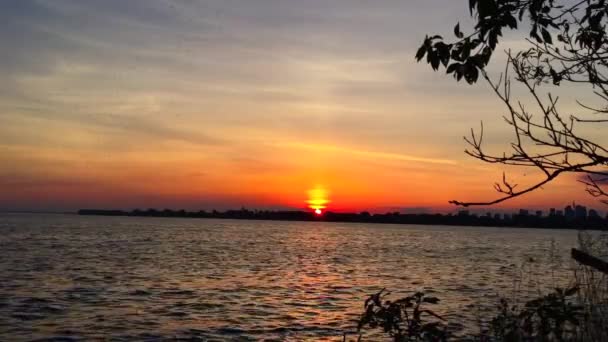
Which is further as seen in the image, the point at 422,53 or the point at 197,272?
the point at 197,272

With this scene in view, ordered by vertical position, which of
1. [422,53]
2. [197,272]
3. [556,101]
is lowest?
[197,272]

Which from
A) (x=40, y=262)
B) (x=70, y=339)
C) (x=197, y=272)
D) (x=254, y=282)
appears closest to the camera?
(x=70, y=339)

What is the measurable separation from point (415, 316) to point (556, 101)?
18.3ft

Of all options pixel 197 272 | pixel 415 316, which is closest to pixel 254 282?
pixel 197 272

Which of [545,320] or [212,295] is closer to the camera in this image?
[545,320]

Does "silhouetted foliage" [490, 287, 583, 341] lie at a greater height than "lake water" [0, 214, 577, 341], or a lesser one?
greater

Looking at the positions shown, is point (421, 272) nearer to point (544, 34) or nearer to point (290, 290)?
point (290, 290)

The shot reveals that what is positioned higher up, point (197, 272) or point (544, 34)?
point (544, 34)

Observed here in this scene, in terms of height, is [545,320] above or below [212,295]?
above

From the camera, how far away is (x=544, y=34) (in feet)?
20.1

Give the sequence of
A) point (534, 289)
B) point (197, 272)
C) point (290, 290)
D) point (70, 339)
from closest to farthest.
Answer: point (70, 339) < point (534, 289) < point (290, 290) < point (197, 272)

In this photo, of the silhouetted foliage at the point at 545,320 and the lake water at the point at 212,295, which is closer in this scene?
the silhouetted foliage at the point at 545,320

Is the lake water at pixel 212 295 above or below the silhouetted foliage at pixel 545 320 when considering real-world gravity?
below

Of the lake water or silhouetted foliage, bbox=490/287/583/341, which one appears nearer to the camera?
silhouetted foliage, bbox=490/287/583/341
